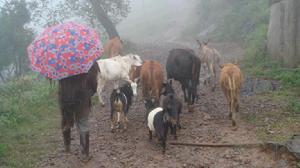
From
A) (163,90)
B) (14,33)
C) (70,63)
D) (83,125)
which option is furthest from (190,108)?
(14,33)

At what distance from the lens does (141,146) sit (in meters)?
8.82

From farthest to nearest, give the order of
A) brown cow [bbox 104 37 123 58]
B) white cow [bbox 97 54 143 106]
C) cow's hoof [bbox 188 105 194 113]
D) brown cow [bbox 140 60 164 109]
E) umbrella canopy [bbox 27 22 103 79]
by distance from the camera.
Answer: brown cow [bbox 104 37 123 58] < white cow [bbox 97 54 143 106] < cow's hoof [bbox 188 105 194 113] < brown cow [bbox 140 60 164 109] < umbrella canopy [bbox 27 22 103 79]

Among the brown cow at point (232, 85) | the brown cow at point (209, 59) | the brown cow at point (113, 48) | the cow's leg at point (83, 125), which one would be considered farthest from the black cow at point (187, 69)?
the brown cow at point (113, 48)

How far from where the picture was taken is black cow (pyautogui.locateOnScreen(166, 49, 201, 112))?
10.7 meters

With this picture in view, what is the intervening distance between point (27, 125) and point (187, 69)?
4291mm

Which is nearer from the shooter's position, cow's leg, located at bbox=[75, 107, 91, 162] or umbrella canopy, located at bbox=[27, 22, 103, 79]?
umbrella canopy, located at bbox=[27, 22, 103, 79]

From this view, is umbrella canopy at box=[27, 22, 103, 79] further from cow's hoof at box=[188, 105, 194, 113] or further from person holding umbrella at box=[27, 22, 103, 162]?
cow's hoof at box=[188, 105, 194, 113]

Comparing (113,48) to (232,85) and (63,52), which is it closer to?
(232,85)

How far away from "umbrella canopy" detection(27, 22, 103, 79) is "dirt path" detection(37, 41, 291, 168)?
6.45 feet

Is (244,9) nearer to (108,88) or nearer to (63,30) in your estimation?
A: (108,88)

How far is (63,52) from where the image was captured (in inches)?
274

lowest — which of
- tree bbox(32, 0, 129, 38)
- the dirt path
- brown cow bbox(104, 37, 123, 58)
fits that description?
the dirt path

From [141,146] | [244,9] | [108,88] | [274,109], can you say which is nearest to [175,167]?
[141,146]

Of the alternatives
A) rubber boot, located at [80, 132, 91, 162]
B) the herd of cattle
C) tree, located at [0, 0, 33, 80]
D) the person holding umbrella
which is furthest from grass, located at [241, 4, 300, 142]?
tree, located at [0, 0, 33, 80]
